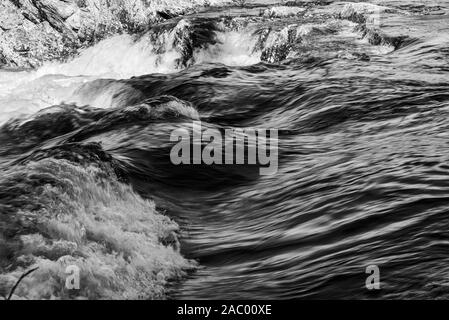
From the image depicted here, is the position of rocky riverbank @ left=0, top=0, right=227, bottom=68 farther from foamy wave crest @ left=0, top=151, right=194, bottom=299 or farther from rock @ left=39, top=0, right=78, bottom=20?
foamy wave crest @ left=0, top=151, right=194, bottom=299

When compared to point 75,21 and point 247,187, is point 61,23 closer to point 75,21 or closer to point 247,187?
point 75,21

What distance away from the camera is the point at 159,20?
23.8 metres

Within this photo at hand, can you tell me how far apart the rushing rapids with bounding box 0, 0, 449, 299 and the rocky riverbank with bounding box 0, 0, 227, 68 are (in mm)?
7356

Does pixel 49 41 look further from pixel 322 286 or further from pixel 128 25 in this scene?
pixel 322 286

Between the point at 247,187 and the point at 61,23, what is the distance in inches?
666

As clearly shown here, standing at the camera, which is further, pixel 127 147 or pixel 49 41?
pixel 49 41

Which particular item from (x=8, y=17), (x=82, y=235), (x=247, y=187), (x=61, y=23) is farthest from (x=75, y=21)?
(x=82, y=235)

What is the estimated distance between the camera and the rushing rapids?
19.1 feet

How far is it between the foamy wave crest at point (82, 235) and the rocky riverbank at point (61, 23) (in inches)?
641

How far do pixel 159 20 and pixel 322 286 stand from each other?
19.0 meters

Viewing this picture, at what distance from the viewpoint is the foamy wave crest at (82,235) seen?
5.46 meters

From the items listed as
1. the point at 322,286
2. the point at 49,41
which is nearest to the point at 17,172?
the point at 322,286

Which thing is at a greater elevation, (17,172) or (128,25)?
(128,25)

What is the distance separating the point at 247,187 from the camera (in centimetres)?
851
